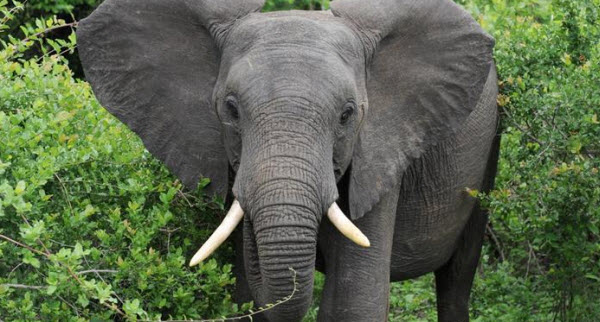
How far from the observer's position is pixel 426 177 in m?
6.60

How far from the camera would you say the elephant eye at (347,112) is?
17.7 feet

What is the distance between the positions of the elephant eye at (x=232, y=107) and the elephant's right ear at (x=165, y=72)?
0.33 m

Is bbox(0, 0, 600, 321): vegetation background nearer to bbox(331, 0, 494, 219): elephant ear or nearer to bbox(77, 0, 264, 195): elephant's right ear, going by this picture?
bbox(77, 0, 264, 195): elephant's right ear

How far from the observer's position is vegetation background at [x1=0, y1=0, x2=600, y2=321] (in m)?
5.47

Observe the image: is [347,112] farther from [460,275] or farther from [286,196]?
[460,275]

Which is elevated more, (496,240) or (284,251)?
(284,251)

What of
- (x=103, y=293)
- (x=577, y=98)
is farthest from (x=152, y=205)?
(x=577, y=98)

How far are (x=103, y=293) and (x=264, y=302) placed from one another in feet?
2.45

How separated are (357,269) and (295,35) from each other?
44.1 inches

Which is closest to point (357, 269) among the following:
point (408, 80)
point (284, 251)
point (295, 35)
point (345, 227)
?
point (345, 227)

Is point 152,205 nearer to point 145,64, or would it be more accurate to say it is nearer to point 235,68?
point 145,64

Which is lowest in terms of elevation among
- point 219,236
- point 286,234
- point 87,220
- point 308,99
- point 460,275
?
point 460,275

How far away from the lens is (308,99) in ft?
17.0

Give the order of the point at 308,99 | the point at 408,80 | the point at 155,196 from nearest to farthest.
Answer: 1. the point at 308,99
2. the point at 408,80
3. the point at 155,196
